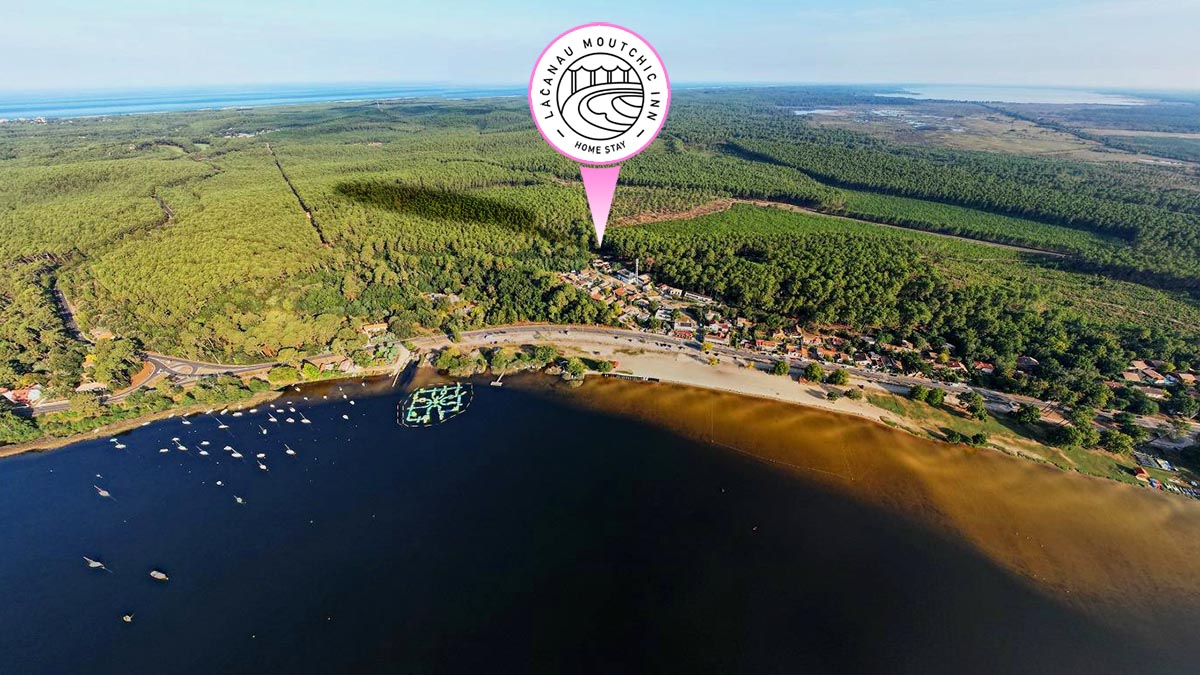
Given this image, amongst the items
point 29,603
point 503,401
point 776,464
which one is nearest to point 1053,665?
point 776,464

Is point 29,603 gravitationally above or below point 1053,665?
above

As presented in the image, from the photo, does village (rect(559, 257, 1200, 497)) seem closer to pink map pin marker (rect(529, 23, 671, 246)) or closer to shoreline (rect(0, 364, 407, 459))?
shoreline (rect(0, 364, 407, 459))

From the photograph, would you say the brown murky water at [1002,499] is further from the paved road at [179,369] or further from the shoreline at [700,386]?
the paved road at [179,369]

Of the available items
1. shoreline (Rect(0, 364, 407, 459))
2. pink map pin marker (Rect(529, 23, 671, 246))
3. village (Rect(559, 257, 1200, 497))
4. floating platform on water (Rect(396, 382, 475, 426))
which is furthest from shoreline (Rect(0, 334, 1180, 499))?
pink map pin marker (Rect(529, 23, 671, 246))

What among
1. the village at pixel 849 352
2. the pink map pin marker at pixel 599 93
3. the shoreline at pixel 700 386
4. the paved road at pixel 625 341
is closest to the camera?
the pink map pin marker at pixel 599 93

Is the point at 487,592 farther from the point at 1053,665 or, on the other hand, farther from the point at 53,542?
the point at 1053,665

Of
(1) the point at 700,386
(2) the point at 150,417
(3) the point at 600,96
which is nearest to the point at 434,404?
(2) the point at 150,417

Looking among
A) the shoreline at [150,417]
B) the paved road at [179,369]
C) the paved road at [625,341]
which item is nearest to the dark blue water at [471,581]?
the shoreline at [150,417]
